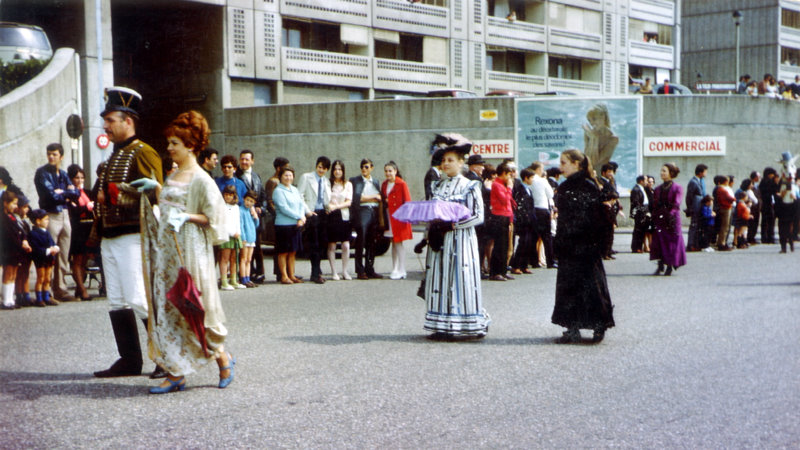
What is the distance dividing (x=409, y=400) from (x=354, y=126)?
24437 millimetres

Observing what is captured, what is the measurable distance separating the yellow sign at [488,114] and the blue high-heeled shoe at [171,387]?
23524 millimetres

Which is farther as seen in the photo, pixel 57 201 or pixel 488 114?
pixel 488 114

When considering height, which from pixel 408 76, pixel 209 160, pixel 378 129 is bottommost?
pixel 209 160

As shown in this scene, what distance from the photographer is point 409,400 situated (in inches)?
227

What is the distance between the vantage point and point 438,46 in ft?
140

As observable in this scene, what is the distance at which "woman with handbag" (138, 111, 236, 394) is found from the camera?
19.7 feet

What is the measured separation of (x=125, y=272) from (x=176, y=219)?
2.54ft

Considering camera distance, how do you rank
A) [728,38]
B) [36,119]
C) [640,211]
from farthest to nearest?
[728,38]
[36,119]
[640,211]

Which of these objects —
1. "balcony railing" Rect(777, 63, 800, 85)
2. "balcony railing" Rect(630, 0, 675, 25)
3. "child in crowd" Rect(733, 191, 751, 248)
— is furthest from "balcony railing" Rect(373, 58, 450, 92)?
"balcony railing" Rect(777, 63, 800, 85)

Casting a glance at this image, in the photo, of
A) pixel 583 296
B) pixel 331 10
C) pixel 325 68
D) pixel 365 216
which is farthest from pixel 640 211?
pixel 331 10

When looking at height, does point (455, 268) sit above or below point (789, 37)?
below

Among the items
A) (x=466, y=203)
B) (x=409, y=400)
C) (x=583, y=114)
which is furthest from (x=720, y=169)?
(x=409, y=400)

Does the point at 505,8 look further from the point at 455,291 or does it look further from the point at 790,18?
the point at 455,291

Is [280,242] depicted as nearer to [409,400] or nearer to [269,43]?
[409,400]
